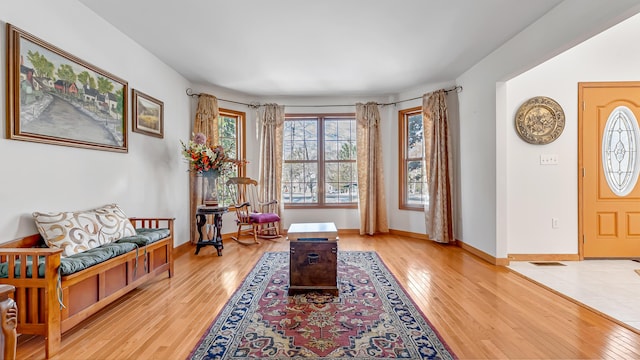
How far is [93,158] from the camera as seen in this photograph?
107 inches

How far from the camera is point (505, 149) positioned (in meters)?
3.54

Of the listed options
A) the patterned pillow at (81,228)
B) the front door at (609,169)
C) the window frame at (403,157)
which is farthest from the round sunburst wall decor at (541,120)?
the patterned pillow at (81,228)

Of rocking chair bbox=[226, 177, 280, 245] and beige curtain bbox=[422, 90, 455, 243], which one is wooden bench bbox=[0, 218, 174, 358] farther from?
beige curtain bbox=[422, 90, 455, 243]

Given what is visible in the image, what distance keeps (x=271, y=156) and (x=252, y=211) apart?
110 cm

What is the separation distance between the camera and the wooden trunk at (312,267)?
2.65m

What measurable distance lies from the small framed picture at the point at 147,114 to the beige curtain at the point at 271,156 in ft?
6.01

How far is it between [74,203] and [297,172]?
11.7ft

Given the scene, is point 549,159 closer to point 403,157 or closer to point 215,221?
point 403,157

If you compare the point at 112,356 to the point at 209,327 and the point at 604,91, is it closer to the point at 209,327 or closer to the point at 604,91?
the point at 209,327

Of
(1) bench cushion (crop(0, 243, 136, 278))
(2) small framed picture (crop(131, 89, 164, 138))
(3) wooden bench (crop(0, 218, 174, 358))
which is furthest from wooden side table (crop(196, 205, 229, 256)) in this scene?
(3) wooden bench (crop(0, 218, 174, 358))

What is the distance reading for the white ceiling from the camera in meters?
2.61

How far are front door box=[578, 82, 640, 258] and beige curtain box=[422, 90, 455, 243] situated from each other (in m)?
1.61

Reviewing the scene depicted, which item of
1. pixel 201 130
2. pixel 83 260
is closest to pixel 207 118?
pixel 201 130

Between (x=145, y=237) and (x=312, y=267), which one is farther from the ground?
(x=145, y=237)
